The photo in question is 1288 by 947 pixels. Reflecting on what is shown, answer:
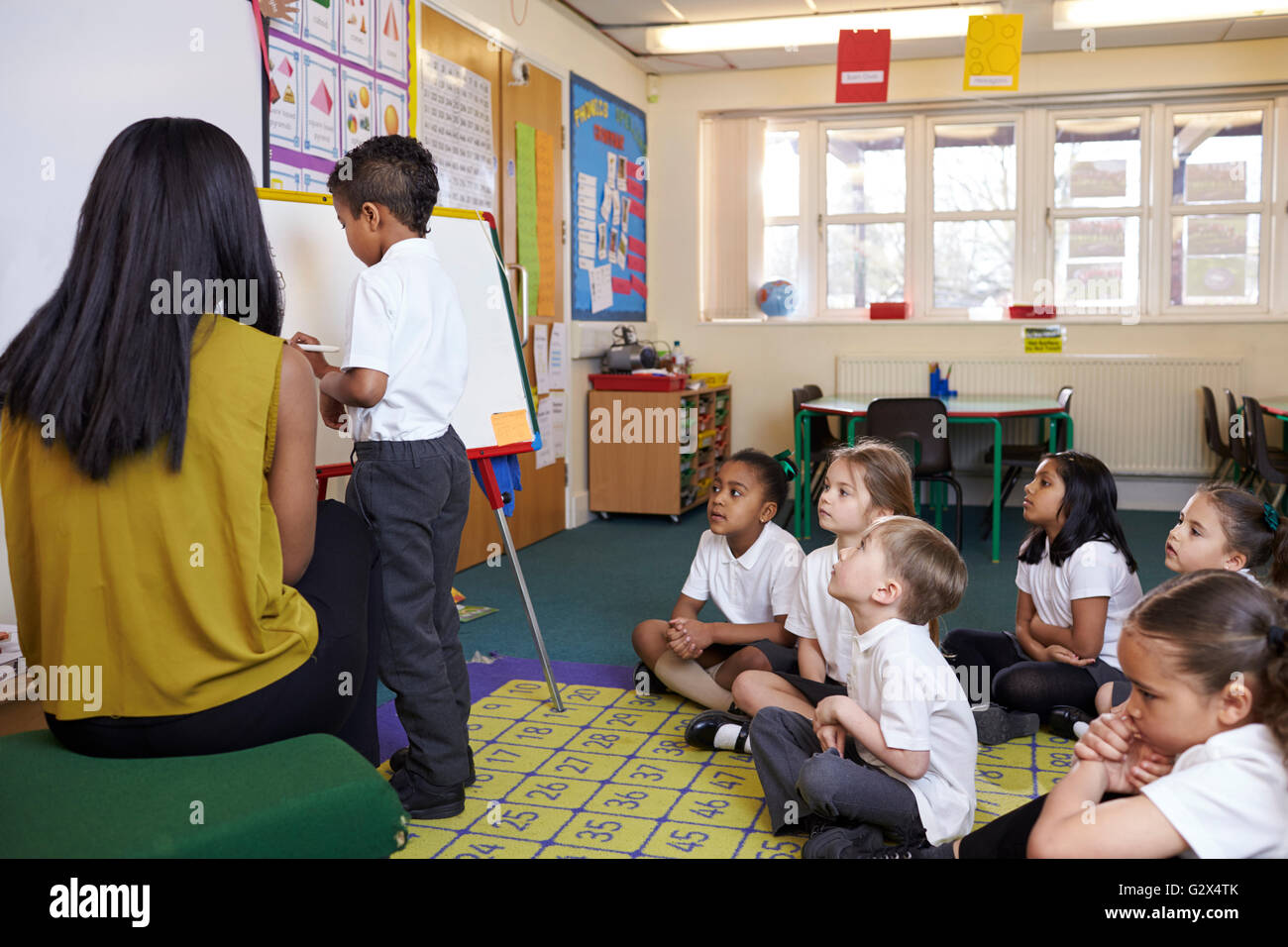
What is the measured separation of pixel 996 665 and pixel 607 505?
11.4 ft

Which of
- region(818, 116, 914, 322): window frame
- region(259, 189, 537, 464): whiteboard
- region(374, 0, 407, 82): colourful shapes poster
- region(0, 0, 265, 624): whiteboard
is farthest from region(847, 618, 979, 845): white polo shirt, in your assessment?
region(818, 116, 914, 322): window frame

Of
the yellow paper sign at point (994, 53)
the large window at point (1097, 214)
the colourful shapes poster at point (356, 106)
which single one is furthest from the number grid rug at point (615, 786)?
the large window at point (1097, 214)

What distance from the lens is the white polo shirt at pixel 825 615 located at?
2.46 m

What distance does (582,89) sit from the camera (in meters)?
5.89

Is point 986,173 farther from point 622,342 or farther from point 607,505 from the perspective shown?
point 607,505

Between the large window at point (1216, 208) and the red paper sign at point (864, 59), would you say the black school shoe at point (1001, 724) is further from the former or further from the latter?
the large window at point (1216, 208)

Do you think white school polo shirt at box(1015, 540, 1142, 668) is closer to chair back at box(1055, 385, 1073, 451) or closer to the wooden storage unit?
chair back at box(1055, 385, 1073, 451)

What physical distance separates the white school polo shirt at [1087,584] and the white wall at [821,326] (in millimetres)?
4062

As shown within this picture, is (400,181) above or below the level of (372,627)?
above

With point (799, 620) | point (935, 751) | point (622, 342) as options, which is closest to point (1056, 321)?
point (622, 342)

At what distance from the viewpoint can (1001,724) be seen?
259 cm

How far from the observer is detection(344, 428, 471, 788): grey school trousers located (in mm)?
2076

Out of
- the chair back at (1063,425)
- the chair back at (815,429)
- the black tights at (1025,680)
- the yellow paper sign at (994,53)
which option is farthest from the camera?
the chair back at (815,429)

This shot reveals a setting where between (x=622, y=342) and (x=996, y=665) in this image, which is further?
(x=622, y=342)
